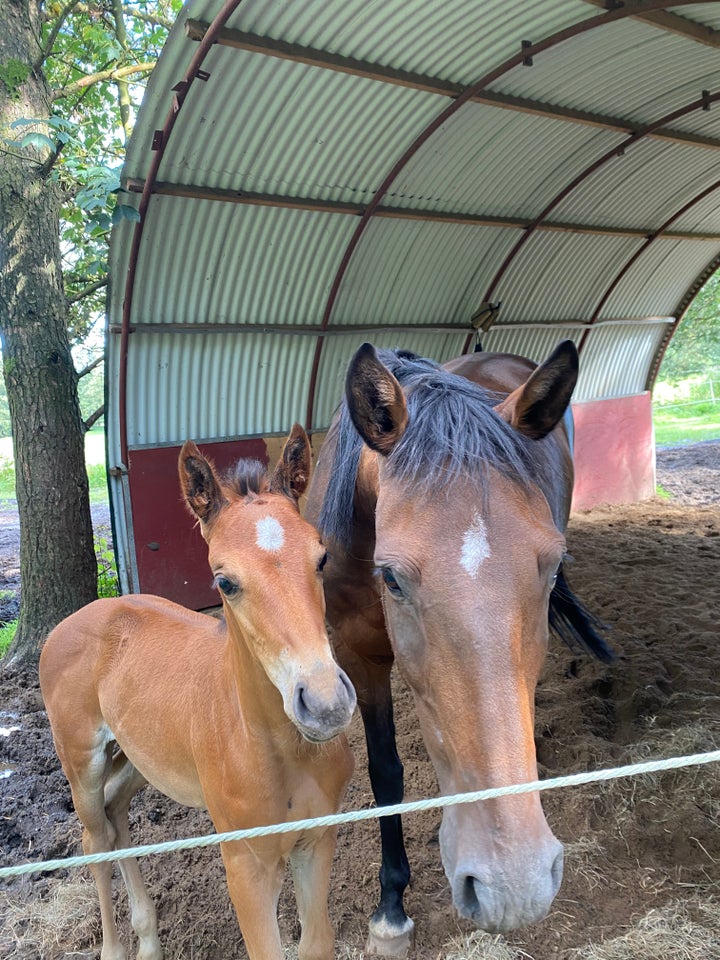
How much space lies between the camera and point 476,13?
187 inches

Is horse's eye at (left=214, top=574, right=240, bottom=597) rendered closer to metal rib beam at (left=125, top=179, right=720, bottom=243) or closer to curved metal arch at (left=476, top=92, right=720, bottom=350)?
metal rib beam at (left=125, top=179, right=720, bottom=243)

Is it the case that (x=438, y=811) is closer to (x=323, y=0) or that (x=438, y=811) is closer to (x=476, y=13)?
(x=323, y=0)

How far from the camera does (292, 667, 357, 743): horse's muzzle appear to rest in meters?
1.71

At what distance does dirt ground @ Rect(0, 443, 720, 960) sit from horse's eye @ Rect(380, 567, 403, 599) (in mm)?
1648

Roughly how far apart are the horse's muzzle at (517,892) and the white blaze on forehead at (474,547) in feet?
1.95

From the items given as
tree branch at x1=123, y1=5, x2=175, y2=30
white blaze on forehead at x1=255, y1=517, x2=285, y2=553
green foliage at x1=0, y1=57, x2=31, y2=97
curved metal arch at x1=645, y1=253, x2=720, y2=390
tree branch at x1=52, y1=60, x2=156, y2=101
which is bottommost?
white blaze on forehead at x1=255, y1=517, x2=285, y2=553

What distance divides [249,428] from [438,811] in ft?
15.2

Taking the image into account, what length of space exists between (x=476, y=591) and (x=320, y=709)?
0.49 m

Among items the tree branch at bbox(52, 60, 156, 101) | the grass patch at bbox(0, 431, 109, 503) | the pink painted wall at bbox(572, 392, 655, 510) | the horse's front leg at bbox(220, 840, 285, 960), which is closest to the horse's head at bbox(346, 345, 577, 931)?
the horse's front leg at bbox(220, 840, 285, 960)

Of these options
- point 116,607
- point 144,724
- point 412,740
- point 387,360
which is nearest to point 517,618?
point 387,360

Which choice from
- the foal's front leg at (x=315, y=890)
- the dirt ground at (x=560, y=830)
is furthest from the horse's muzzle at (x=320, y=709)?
the dirt ground at (x=560, y=830)

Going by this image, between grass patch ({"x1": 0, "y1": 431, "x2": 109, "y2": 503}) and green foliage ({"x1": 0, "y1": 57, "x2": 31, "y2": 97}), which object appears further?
grass patch ({"x1": 0, "y1": 431, "x2": 109, "y2": 503})

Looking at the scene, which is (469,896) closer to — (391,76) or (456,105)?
(391,76)

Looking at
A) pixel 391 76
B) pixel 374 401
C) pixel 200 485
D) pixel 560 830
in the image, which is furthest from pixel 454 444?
pixel 391 76
